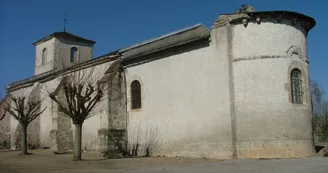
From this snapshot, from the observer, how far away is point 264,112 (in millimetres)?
14352

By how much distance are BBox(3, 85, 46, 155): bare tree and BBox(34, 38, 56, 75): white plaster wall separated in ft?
9.68

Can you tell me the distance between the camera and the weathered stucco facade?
14383 mm

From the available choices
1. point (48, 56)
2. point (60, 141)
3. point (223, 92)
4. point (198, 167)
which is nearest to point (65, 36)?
point (48, 56)

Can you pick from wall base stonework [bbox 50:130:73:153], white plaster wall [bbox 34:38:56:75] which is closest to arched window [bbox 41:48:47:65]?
white plaster wall [bbox 34:38:56:75]

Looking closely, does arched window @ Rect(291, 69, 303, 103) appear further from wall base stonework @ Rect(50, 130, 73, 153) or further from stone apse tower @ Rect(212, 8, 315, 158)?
wall base stonework @ Rect(50, 130, 73, 153)

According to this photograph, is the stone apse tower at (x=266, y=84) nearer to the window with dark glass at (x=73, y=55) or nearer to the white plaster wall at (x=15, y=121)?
the window with dark glass at (x=73, y=55)

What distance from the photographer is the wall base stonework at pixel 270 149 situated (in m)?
14.1

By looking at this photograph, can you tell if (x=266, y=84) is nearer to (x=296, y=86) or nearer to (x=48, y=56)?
(x=296, y=86)

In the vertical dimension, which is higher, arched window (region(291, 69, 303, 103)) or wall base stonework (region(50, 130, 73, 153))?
arched window (region(291, 69, 303, 103))

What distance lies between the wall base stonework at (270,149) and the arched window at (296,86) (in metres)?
1.90

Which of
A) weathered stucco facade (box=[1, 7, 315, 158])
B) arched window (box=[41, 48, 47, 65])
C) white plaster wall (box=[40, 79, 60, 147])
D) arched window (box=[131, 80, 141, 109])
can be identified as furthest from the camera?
arched window (box=[41, 48, 47, 65])

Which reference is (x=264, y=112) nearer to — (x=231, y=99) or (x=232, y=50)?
(x=231, y=99)

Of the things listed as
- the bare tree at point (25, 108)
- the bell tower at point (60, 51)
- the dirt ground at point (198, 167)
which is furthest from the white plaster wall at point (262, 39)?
the bell tower at point (60, 51)

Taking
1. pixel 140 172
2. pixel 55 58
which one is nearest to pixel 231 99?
pixel 140 172
